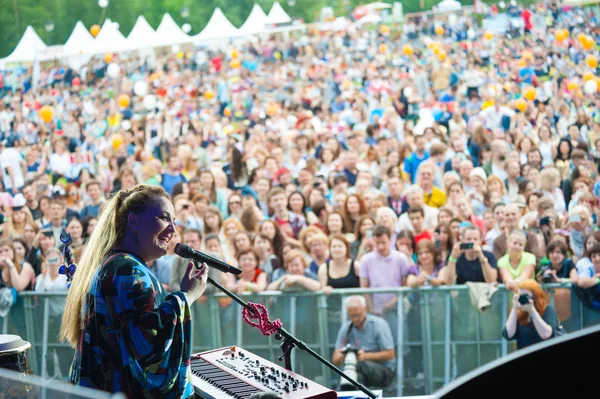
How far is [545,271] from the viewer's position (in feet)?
19.1

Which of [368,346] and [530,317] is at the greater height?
[530,317]

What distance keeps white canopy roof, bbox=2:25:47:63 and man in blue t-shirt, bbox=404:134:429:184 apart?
523 inches

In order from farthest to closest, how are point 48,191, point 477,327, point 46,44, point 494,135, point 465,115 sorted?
point 46,44, point 465,115, point 494,135, point 48,191, point 477,327

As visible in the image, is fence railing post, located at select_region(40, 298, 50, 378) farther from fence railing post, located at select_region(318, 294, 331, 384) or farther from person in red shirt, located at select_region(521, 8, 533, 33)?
person in red shirt, located at select_region(521, 8, 533, 33)

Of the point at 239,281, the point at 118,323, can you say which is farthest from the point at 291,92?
the point at 118,323

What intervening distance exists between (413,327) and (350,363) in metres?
0.50

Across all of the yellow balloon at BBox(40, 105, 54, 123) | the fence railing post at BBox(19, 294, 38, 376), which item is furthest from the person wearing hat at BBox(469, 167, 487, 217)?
the yellow balloon at BBox(40, 105, 54, 123)

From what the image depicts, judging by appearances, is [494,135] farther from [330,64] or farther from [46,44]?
[46,44]

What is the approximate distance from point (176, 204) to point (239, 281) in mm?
1716

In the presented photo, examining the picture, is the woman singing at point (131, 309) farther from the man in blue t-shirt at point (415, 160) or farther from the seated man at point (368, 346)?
the man in blue t-shirt at point (415, 160)

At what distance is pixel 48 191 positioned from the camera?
891 centimetres

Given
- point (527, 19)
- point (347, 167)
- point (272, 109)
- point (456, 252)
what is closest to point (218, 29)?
point (272, 109)

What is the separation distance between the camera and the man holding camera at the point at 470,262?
233 inches

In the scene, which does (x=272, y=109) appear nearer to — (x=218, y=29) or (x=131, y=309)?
(x=218, y=29)
